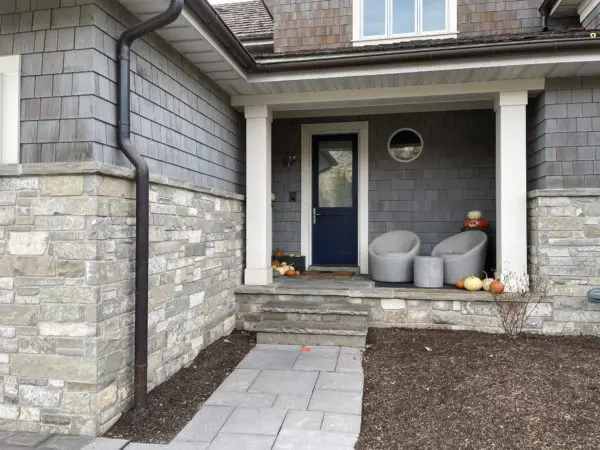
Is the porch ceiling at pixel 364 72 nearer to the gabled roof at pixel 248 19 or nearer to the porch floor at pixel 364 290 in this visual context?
the porch floor at pixel 364 290

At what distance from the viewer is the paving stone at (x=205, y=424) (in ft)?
8.68

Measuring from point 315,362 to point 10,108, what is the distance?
2.94m

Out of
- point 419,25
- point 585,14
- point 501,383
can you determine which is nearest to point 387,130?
point 419,25

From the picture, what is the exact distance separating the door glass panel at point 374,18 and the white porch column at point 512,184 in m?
2.31

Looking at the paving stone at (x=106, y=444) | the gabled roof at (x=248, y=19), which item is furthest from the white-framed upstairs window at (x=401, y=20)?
the paving stone at (x=106, y=444)

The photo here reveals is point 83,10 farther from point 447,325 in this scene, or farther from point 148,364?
point 447,325

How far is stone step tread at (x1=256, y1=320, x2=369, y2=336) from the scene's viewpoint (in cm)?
421

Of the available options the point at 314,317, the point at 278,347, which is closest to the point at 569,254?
the point at 314,317

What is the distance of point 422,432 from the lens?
265 cm

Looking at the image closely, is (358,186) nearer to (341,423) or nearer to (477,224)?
(477,224)

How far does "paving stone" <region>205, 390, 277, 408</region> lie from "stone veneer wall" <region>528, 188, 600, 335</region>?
2974 mm

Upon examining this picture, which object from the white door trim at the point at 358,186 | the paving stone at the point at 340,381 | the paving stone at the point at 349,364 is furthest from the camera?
the white door trim at the point at 358,186

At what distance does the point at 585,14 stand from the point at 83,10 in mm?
5492

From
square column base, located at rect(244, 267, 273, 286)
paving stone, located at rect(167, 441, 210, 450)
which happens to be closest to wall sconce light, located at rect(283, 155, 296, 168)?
square column base, located at rect(244, 267, 273, 286)
